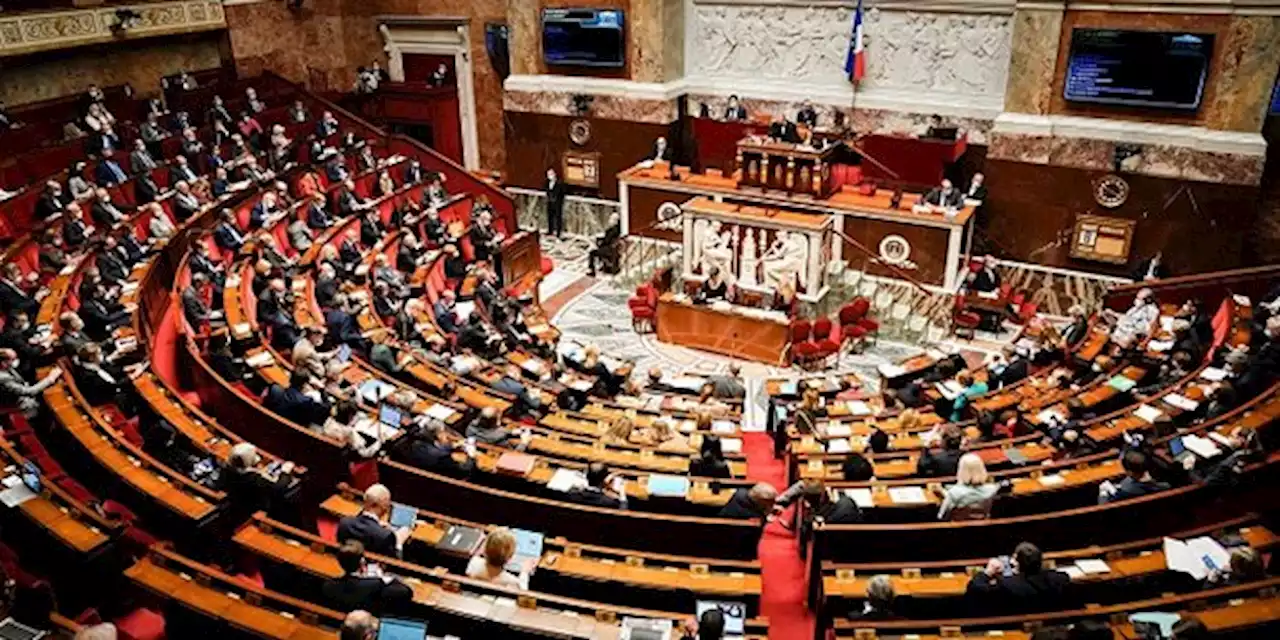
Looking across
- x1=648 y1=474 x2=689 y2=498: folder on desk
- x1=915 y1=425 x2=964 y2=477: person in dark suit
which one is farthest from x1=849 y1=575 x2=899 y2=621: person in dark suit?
x1=915 y1=425 x2=964 y2=477: person in dark suit

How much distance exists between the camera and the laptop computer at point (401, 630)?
15.0 ft

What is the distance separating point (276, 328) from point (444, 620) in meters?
5.55

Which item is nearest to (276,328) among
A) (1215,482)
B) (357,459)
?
A: (357,459)

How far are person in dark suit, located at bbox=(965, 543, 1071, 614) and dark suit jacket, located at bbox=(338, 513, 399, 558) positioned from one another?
11.7 ft

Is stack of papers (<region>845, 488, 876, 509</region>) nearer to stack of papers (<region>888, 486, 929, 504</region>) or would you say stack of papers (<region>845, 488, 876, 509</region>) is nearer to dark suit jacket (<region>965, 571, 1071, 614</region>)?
stack of papers (<region>888, 486, 929, 504</region>)

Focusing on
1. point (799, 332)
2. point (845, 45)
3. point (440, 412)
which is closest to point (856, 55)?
point (845, 45)

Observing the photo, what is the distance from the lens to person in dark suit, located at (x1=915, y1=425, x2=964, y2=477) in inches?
284

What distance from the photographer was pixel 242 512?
6.09 metres

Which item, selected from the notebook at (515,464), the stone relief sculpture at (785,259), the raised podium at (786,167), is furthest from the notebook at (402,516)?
the raised podium at (786,167)

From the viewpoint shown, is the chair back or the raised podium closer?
the chair back

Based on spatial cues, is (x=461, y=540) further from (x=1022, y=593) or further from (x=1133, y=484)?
(x=1133, y=484)

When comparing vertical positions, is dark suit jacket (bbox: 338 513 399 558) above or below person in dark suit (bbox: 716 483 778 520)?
above

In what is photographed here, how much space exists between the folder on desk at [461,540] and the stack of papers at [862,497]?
105 inches

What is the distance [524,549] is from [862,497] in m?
2.54
